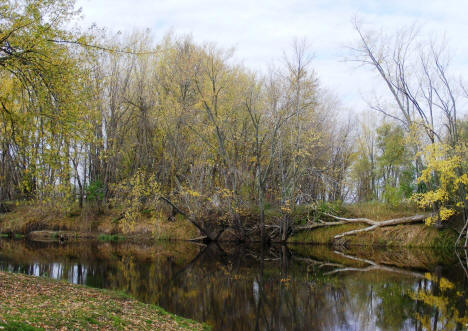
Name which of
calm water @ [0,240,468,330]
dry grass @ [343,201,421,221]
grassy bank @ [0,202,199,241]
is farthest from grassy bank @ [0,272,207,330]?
dry grass @ [343,201,421,221]

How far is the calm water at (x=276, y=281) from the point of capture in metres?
12.1

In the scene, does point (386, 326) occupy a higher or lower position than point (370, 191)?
lower

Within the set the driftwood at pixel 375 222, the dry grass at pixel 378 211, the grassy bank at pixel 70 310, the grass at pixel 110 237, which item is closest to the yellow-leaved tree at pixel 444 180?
the driftwood at pixel 375 222

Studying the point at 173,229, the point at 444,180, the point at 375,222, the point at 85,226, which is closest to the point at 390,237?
the point at 375,222

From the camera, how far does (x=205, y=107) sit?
2809cm

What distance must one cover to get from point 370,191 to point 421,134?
44.7 feet

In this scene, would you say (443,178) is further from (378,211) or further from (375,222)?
(378,211)

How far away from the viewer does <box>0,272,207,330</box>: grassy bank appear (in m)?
7.61

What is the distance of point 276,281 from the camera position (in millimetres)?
17219

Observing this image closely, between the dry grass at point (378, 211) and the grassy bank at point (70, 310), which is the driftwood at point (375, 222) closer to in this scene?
the dry grass at point (378, 211)

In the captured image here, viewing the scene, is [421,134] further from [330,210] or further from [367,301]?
[367,301]

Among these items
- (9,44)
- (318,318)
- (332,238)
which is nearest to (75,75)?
(9,44)

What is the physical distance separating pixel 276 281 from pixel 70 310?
392 inches

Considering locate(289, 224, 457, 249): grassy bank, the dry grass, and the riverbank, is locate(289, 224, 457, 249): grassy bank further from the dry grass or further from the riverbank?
the dry grass
